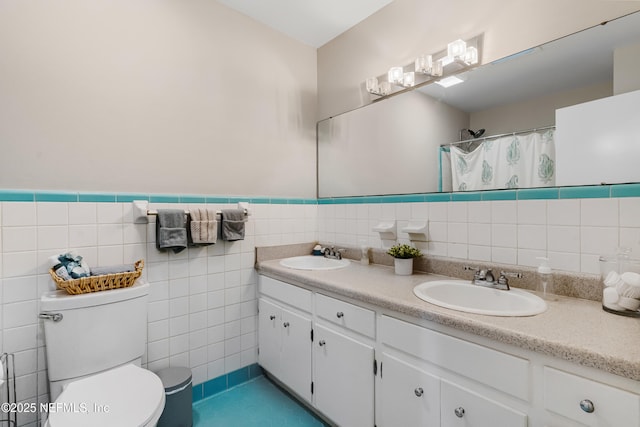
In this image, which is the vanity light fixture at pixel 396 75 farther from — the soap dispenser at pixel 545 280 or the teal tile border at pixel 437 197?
the soap dispenser at pixel 545 280

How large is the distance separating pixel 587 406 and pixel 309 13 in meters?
2.44

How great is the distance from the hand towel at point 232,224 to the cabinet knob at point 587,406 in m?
1.68

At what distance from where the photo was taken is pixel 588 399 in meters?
0.79

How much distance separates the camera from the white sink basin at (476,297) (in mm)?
1166

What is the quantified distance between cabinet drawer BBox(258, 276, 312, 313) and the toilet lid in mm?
758

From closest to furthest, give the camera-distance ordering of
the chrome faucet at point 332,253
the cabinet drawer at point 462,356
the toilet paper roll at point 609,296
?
the cabinet drawer at point 462,356
the toilet paper roll at point 609,296
the chrome faucet at point 332,253

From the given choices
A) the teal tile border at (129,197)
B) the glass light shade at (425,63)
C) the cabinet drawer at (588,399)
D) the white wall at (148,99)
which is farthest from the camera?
the glass light shade at (425,63)

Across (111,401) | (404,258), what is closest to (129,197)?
(111,401)

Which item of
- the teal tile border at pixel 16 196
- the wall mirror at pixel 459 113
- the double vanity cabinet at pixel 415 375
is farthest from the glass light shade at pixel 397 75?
the teal tile border at pixel 16 196

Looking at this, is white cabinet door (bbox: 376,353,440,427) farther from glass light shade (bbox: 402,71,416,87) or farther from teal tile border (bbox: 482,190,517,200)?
glass light shade (bbox: 402,71,416,87)

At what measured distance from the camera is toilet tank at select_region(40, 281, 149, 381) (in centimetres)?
124

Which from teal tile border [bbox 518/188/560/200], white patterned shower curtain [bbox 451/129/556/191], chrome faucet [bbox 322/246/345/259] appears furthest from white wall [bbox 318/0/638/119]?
chrome faucet [bbox 322/246/345/259]

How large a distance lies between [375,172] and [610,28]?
1.26 metres

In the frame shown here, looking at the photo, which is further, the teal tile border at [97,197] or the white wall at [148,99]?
the teal tile border at [97,197]
